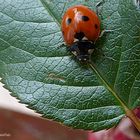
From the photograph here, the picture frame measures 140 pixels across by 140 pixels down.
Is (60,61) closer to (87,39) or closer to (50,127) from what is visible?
(87,39)

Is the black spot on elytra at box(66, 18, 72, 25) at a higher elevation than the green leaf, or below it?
higher

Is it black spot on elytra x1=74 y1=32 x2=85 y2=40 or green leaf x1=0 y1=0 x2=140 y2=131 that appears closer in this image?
green leaf x1=0 y1=0 x2=140 y2=131

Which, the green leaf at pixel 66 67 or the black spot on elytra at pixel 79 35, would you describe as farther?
the black spot on elytra at pixel 79 35

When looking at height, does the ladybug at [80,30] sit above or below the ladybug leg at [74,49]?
above
